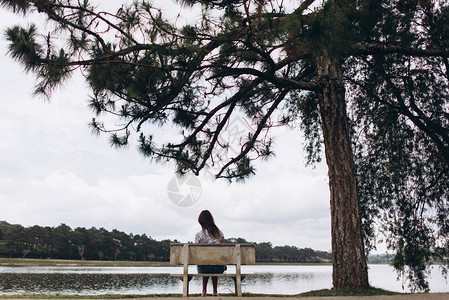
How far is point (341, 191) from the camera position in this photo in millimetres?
5363

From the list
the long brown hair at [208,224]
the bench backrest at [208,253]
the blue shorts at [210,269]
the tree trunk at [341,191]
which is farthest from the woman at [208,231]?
the tree trunk at [341,191]

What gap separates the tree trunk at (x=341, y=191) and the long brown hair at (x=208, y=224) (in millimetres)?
1581

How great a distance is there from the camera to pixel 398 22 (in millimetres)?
6312

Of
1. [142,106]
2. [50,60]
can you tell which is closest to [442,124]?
[142,106]

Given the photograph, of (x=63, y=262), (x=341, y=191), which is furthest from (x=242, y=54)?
(x=63, y=262)

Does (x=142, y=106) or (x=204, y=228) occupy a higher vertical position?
(x=142, y=106)

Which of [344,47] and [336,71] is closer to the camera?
[344,47]

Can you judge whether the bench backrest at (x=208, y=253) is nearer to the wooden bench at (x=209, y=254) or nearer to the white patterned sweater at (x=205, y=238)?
the wooden bench at (x=209, y=254)

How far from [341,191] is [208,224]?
6.10 ft

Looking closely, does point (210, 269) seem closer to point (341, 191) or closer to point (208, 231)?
point (208, 231)

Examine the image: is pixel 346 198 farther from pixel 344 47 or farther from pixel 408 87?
pixel 408 87

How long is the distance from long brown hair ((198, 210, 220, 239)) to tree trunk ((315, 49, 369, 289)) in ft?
5.19

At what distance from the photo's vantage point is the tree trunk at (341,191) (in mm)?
5129

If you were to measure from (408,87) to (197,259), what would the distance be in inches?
203
